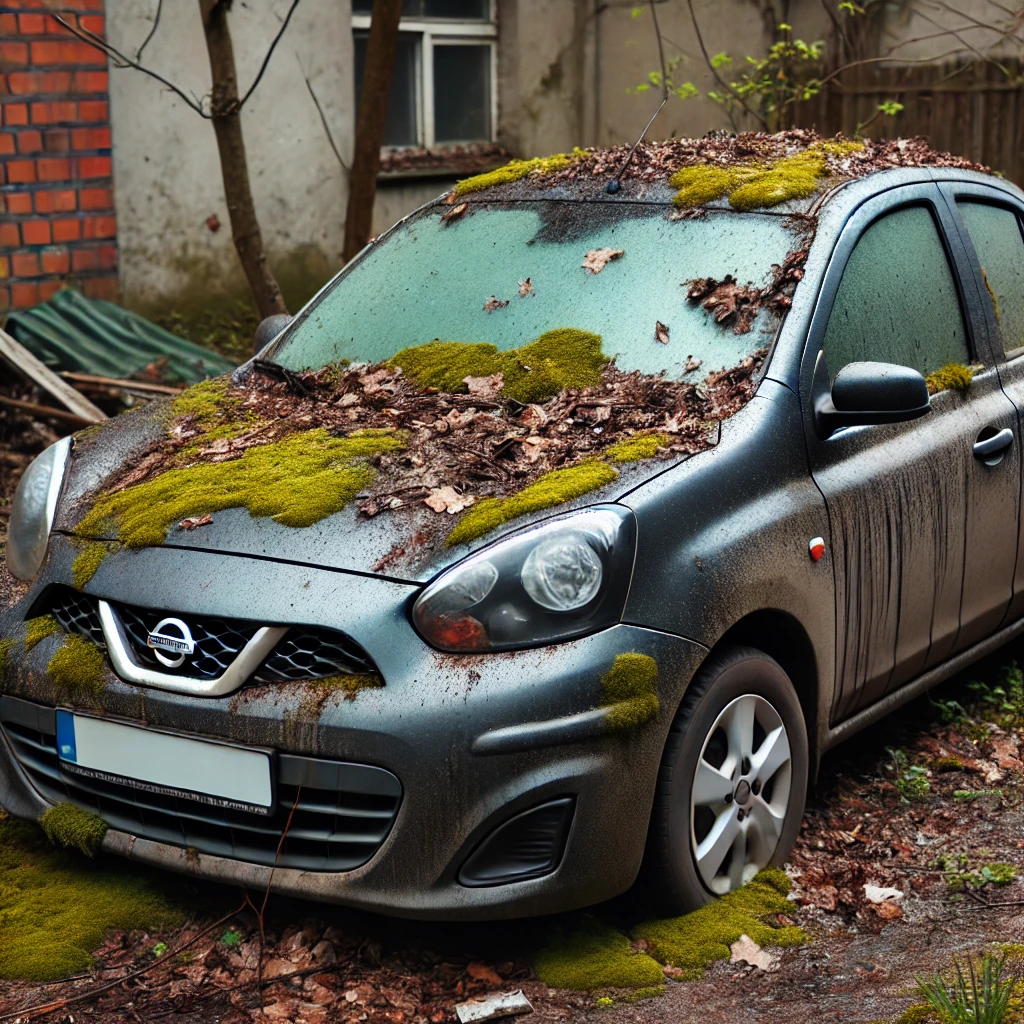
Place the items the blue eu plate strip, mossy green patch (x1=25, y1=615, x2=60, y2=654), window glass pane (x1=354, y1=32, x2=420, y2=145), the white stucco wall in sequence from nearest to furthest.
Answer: the blue eu plate strip < mossy green patch (x1=25, y1=615, x2=60, y2=654) < the white stucco wall < window glass pane (x1=354, y1=32, x2=420, y2=145)

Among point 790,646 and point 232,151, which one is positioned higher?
point 232,151

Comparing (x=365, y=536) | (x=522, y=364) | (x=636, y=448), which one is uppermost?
(x=522, y=364)

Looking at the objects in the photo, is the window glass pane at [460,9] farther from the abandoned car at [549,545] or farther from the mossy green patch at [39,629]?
the mossy green patch at [39,629]

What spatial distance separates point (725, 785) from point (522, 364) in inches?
48.5

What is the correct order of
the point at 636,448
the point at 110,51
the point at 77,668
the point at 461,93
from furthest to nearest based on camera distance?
the point at 461,93, the point at 110,51, the point at 636,448, the point at 77,668

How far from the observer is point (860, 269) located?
12.3 feet

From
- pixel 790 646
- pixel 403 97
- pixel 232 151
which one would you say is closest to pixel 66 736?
pixel 790 646

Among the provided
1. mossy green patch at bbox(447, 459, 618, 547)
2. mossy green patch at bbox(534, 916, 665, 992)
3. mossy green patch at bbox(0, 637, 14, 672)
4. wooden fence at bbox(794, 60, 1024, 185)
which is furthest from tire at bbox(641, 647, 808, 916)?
wooden fence at bbox(794, 60, 1024, 185)

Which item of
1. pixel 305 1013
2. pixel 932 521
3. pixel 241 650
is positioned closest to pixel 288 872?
pixel 305 1013

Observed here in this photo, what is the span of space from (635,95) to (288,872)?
9.76 m

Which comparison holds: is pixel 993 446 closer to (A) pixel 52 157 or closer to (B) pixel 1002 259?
(B) pixel 1002 259

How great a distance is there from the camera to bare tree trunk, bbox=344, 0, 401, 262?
22.7ft

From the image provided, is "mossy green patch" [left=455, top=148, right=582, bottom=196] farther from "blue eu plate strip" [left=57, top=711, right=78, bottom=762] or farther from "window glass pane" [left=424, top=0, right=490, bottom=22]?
"window glass pane" [left=424, top=0, right=490, bottom=22]

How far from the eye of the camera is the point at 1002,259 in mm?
4438
